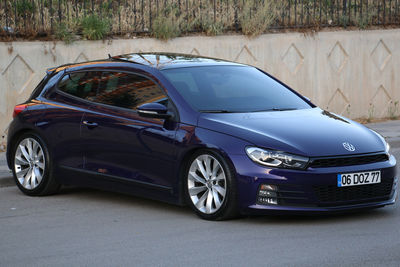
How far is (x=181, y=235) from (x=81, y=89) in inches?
110

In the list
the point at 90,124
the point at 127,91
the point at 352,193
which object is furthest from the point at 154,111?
the point at 352,193

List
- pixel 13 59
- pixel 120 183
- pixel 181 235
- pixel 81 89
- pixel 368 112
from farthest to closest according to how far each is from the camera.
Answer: pixel 368 112, pixel 13 59, pixel 81 89, pixel 120 183, pixel 181 235

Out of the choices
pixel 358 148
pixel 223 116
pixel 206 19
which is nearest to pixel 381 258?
pixel 358 148

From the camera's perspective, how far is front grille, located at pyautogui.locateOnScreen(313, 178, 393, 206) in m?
7.96

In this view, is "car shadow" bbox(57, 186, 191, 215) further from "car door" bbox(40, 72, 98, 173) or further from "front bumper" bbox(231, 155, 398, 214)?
"front bumper" bbox(231, 155, 398, 214)

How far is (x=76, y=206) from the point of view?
9.52m

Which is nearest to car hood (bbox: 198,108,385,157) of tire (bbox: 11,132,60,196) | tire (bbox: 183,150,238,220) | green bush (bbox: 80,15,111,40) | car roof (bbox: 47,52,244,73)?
tire (bbox: 183,150,238,220)

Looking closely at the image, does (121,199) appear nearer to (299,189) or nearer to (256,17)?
(299,189)

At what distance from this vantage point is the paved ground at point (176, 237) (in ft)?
22.4

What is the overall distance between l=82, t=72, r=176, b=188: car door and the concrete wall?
15.7 ft

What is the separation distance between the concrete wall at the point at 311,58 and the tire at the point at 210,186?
623 cm

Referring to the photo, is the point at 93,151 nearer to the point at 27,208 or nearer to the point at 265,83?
the point at 27,208

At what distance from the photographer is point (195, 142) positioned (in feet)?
27.4

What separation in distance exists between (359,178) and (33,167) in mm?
3907
